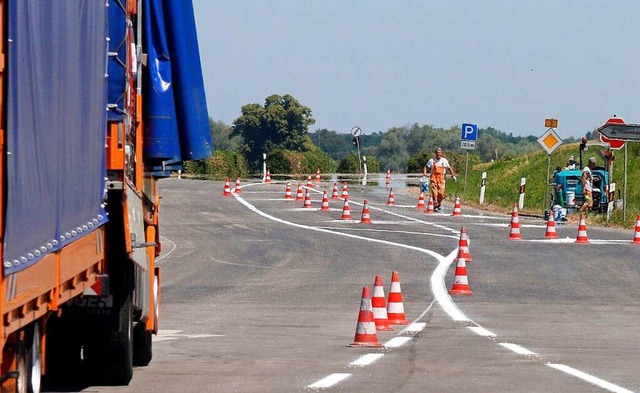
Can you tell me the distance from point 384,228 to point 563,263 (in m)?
10.6

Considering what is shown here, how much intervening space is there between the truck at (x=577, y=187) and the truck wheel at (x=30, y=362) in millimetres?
32830

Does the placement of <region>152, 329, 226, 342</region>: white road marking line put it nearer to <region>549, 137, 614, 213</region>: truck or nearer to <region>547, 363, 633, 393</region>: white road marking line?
<region>547, 363, 633, 393</region>: white road marking line

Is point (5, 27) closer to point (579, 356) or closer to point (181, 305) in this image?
point (579, 356)

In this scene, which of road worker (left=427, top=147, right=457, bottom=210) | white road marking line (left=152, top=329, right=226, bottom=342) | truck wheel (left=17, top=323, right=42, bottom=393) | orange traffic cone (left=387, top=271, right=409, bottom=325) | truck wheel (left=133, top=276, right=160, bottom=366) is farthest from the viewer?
road worker (left=427, top=147, right=457, bottom=210)

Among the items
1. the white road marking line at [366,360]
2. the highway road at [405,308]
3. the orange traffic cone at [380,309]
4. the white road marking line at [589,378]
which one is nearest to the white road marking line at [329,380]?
the highway road at [405,308]

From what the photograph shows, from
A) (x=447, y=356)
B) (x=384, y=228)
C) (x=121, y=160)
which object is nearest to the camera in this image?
(x=121, y=160)

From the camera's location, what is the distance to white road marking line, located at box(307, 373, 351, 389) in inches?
440

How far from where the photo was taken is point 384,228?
122 feet

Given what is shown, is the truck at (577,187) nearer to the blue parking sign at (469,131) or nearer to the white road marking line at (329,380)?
the blue parking sign at (469,131)

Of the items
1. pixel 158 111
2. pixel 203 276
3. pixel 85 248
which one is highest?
pixel 158 111

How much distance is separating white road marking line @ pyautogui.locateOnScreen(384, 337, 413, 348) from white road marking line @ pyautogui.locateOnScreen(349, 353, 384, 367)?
0.89 m

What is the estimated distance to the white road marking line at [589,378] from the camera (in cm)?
1095

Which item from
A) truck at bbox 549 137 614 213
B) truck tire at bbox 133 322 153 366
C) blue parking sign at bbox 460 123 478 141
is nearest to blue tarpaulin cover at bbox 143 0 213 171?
truck tire at bbox 133 322 153 366

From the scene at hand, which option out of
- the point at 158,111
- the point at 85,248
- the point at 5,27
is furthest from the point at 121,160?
the point at 5,27
